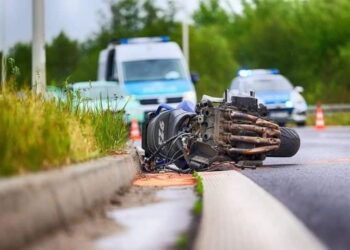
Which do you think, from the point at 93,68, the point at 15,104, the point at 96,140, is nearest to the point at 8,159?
the point at 15,104

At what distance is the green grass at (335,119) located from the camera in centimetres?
3862

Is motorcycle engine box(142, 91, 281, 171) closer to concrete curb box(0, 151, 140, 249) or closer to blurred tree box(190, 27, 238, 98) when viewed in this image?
concrete curb box(0, 151, 140, 249)

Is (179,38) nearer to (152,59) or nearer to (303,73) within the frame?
(303,73)

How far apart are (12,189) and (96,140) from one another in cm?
575

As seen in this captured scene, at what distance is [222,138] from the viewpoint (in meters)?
12.7

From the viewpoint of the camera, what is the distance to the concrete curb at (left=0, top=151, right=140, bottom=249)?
532cm

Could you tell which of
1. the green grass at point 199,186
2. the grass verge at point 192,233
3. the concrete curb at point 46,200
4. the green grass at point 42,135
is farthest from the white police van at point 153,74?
the concrete curb at point 46,200

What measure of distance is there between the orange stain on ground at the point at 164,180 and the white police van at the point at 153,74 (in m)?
18.4

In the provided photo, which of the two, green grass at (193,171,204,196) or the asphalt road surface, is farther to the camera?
green grass at (193,171,204,196)

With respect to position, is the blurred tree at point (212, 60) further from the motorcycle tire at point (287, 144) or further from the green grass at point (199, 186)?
the green grass at point (199, 186)

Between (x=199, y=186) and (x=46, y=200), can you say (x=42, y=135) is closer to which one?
(x=46, y=200)

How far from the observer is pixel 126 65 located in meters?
31.5

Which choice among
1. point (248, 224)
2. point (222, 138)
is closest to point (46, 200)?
point (248, 224)

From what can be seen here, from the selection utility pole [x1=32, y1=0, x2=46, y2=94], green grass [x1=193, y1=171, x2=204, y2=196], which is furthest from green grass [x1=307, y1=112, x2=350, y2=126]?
green grass [x1=193, y1=171, x2=204, y2=196]
